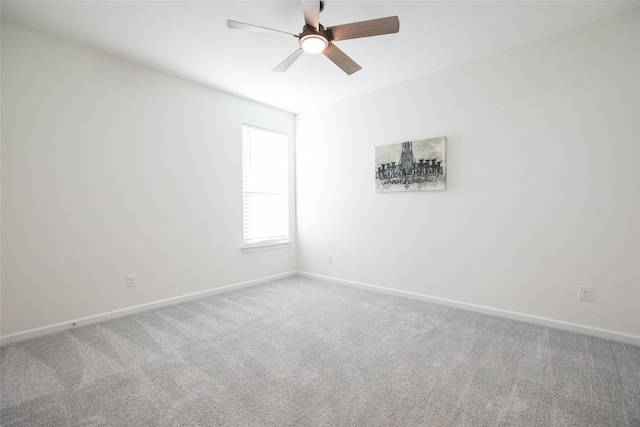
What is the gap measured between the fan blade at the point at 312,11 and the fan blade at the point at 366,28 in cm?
13

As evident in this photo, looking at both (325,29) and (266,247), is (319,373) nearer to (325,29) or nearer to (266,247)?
(325,29)

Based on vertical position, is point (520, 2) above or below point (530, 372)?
above

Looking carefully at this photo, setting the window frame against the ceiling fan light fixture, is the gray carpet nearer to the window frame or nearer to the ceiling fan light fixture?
the window frame

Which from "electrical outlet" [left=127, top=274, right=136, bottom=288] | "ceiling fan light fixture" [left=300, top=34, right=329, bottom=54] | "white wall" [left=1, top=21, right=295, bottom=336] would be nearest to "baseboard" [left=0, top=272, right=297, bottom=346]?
"white wall" [left=1, top=21, right=295, bottom=336]

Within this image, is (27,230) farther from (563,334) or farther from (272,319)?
(563,334)

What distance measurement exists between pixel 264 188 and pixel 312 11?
2.80 meters

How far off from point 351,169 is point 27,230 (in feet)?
11.3

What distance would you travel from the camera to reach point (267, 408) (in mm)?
1691

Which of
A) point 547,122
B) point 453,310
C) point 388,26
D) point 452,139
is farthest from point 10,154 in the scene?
point 547,122

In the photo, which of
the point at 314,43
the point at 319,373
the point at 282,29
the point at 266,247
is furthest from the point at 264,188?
the point at 319,373

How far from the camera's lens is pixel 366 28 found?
2.07 metres

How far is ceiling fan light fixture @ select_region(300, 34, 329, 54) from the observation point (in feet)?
7.19

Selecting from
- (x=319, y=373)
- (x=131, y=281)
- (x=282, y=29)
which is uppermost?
(x=282, y=29)

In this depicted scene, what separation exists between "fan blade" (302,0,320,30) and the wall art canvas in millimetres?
1894
